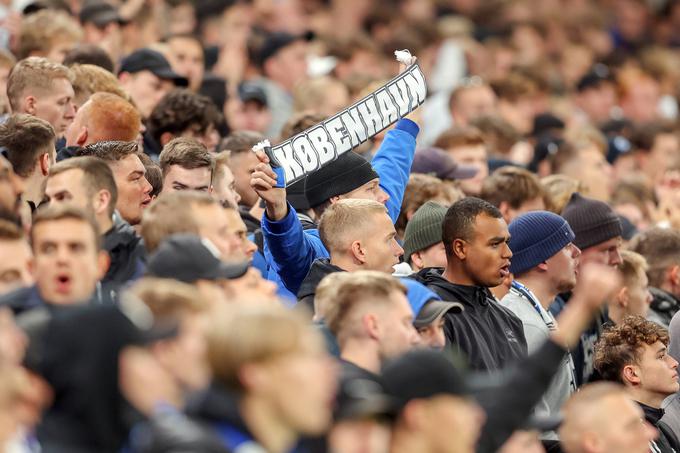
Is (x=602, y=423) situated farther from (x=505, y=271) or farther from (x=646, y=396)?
(x=646, y=396)

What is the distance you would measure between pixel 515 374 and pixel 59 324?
1.68m

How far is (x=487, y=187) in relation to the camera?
1061 centimetres

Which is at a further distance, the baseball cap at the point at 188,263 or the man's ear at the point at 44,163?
the man's ear at the point at 44,163

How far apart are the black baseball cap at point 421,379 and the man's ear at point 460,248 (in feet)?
8.96

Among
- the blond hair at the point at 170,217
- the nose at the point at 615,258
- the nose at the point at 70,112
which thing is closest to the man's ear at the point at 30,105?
the nose at the point at 70,112

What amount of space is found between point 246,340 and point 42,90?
435 centimetres

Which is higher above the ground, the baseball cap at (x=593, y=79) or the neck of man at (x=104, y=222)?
the neck of man at (x=104, y=222)

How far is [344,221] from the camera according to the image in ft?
26.0

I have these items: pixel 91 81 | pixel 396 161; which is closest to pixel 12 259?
pixel 396 161

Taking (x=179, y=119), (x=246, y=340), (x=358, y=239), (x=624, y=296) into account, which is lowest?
(x=624, y=296)

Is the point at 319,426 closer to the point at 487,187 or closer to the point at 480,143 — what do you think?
the point at 487,187

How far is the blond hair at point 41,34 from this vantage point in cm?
1104

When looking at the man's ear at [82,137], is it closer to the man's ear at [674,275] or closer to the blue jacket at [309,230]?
the blue jacket at [309,230]

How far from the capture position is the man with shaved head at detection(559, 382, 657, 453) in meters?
6.69
